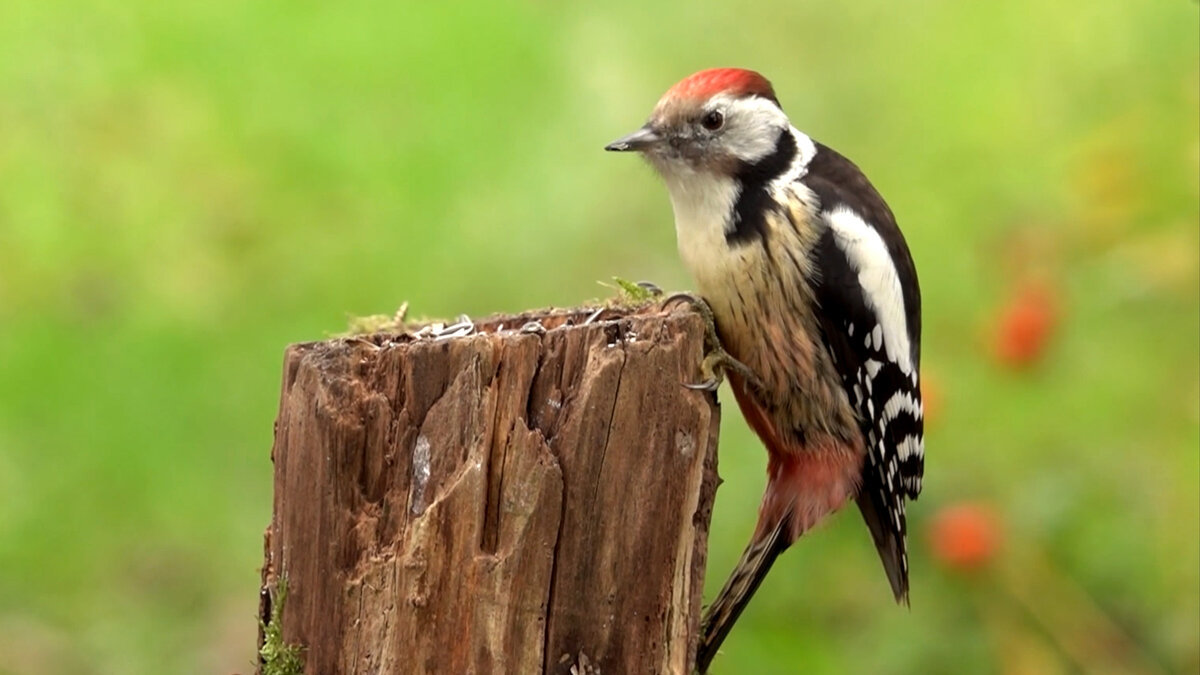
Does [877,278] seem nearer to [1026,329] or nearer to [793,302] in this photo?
[793,302]

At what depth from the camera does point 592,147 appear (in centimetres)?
642

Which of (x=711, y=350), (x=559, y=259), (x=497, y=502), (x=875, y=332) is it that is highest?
(x=559, y=259)

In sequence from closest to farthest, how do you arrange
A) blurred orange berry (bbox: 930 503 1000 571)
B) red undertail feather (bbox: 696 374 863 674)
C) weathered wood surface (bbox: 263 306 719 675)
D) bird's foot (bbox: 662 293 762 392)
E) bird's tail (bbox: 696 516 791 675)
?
weathered wood surface (bbox: 263 306 719 675) → bird's foot (bbox: 662 293 762 392) → bird's tail (bbox: 696 516 791 675) → red undertail feather (bbox: 696 374 863 674) → blurred orange berry (bbox: 930 503 1000 571)

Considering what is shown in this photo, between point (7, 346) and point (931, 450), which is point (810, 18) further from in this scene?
point (7, 346)

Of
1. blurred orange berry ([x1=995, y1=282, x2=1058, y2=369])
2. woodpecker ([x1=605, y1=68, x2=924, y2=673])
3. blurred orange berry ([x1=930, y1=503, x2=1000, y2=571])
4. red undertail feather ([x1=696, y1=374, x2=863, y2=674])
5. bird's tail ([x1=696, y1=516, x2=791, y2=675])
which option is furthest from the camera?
blurred orange berry ([x1=995, y1=282, x2=1058, y2=369])

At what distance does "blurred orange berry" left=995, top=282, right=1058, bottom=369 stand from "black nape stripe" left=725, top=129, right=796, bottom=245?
1.35m

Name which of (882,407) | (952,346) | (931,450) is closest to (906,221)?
(952,346)

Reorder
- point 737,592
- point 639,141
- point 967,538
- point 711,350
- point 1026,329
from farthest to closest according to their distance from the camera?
point 1026,329
point 967,538
point 639,141
point 737,592
point 711,350

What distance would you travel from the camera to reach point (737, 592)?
3125 millimetres

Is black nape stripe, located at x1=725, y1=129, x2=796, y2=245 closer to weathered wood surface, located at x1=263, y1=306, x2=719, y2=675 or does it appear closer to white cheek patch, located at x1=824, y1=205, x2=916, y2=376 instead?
white cheek patch, located at x1=824, y1=205, x2=916, y2=376

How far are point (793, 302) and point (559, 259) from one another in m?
3.07

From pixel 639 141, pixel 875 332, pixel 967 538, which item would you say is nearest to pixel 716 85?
A: pixel 639 141

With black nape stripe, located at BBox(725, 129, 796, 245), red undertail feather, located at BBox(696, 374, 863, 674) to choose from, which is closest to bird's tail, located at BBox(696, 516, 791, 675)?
red undertail feather, located at BBox(696, 374, 863, 674)

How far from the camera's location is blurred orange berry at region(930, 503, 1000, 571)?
4.26 metres
